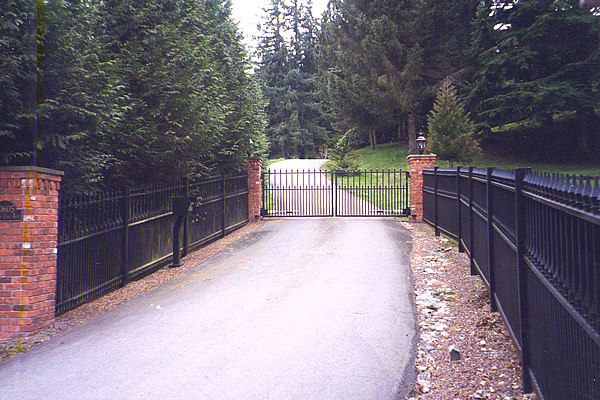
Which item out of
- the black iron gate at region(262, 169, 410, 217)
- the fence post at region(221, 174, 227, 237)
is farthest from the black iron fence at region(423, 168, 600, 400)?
the fence post at region(221, 174, 227, 237)

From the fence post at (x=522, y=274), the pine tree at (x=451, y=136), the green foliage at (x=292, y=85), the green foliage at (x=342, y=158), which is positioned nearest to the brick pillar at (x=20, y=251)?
the fence post at (x=522, y=274)

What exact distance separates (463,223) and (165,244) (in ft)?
20.4

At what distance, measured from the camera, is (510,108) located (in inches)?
1305

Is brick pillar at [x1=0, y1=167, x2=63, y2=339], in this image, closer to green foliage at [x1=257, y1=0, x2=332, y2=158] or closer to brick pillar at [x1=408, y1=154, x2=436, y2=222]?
brick pillar at [x1=408, y1=154, x2=436, y2=222]

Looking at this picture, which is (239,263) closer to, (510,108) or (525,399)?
(525,399)

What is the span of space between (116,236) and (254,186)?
28.8ft

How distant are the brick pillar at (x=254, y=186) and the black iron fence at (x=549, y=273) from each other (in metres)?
11.0

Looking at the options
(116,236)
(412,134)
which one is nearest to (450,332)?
(116,236)

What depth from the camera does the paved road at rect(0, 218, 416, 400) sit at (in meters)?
3.91

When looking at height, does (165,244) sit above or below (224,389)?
above

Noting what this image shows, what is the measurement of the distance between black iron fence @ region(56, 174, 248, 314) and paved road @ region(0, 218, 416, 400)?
0.66 meters

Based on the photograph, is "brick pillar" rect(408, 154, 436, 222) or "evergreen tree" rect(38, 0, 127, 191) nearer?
"evergreen tree" rect(38, 0, 127, 191)

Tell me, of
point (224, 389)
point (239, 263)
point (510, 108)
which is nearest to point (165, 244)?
point (239, 263)

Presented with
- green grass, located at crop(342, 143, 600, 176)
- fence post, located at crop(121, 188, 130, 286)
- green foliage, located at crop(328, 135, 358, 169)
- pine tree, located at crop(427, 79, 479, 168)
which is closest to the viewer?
fence post, located at crop(121, 188, 130, 286)
